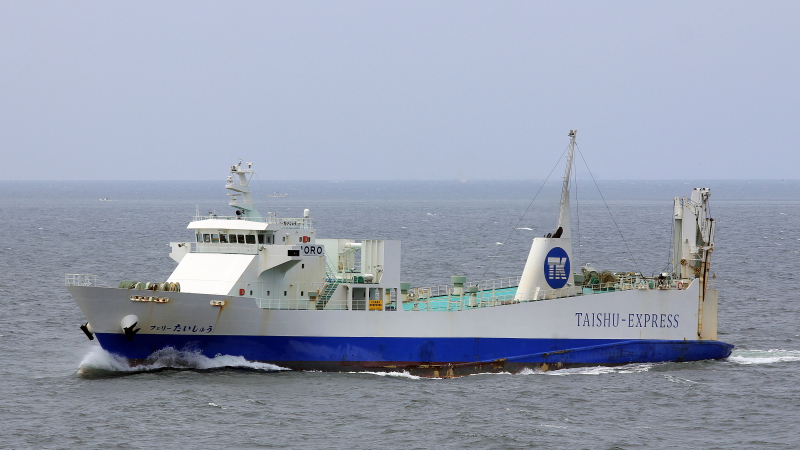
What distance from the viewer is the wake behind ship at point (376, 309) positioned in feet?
95.7

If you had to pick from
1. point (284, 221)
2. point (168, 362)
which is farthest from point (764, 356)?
point (168, 362)

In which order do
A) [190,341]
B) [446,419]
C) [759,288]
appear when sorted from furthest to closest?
[759,288]
[190,341]
[446,419]

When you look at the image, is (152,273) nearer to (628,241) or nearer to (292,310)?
(292,310)

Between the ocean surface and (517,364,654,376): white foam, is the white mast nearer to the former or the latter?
the ocean surface

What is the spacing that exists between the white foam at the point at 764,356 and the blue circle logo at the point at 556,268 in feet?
22.8

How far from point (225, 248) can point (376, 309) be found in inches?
204

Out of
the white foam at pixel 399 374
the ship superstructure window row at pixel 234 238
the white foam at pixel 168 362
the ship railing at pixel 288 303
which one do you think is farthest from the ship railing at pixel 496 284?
the white foam at pixel 168 362

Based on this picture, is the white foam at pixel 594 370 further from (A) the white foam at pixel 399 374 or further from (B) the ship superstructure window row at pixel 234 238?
(B) the ship superstructure window row at pixel 234 238

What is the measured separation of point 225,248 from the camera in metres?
31.4

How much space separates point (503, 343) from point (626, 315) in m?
4.56

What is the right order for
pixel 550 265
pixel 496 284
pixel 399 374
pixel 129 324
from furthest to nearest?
1. pixel 496 284
2. pixel 550 265
3. pixel 399 374
4. pixel 129 324

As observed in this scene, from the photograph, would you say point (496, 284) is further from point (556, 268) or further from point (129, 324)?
point (129, 324)

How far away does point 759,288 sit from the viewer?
54.0 m

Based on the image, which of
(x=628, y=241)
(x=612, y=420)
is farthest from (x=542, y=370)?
(x=628, y=241)
